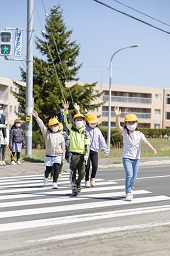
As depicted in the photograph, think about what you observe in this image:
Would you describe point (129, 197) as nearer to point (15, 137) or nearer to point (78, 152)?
point (78, 152)

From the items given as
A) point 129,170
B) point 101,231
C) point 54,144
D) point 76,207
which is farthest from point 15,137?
point 101,231

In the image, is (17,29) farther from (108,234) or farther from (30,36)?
(108,234)

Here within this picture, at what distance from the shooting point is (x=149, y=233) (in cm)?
598

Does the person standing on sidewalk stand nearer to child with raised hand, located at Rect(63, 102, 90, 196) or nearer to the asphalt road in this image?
the asphalt road

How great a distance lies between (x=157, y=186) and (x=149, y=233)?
4978mm

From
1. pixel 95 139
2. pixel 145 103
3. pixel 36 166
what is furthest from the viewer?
pixel 145 103

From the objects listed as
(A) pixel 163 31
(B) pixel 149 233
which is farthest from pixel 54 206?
(A) pixel 163 31

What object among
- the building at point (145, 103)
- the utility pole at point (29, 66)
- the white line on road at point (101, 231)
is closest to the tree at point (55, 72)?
the utility pole at point (29, 66)

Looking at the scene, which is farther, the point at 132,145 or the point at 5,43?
the point at 5,43

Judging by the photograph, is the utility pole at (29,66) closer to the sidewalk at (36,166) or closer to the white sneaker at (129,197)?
the sidewalk at (36,166)

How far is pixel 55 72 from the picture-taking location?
122 ft

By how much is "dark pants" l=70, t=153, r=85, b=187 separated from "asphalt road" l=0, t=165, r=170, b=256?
0.37 metres

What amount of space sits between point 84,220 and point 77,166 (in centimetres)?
224

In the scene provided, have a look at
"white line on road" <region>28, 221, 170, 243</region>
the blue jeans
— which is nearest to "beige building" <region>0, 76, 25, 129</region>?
the blue jeans
